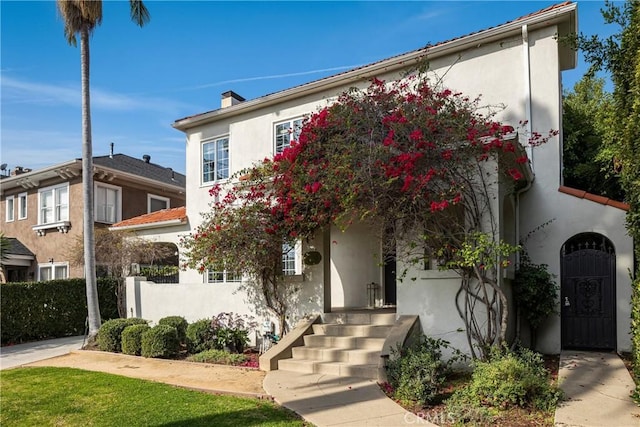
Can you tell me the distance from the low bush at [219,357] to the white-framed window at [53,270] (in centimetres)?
1321

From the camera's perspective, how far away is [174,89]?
14.5 meters

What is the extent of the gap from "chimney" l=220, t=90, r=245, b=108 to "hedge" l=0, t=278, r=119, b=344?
816cm

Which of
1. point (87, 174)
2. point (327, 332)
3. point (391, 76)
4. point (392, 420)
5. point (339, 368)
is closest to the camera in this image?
point (392, 420)

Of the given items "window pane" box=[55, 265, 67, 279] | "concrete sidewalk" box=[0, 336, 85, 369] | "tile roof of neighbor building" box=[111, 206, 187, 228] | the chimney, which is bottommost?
"concrete sidewalk" box=[0, 336, 85, 369]

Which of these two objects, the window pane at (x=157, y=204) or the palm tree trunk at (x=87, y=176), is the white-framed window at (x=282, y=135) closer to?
the palm tree trunk at (x=87, y=176)

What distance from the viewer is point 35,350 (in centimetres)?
1307

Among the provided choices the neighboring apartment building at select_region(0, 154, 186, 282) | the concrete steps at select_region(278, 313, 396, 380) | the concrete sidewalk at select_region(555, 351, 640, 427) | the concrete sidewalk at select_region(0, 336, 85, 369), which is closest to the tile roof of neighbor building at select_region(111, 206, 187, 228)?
the neighboring apartment building at select_region(0, 154, 186, 282)

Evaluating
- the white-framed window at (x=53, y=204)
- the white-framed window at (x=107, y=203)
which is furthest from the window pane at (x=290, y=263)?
the white-framed window at (x=53, y=204)

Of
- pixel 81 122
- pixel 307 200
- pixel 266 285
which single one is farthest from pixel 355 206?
pixel 81 122

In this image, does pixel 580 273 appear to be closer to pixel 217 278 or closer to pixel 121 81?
pixel 217 278

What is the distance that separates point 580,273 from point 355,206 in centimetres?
612

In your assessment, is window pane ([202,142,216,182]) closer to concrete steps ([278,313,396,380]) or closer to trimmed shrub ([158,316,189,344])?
trimmed shrub ([158,316,189,344])

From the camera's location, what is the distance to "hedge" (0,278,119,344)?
565 inches

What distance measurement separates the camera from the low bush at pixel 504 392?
6.08 metres
